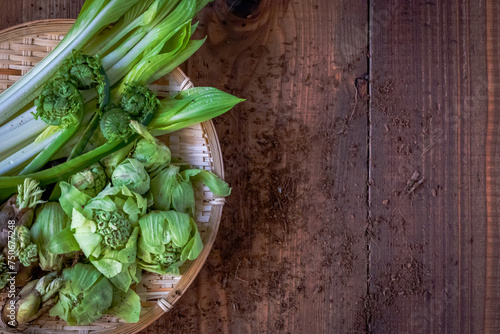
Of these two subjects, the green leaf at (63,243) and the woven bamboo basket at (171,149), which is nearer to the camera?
the green leaf at (63,243)

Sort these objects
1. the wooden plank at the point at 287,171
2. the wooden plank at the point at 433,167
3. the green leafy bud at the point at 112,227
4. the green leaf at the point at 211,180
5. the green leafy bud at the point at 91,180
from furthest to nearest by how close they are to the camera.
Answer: the wooden plank at the point at 433,167 → the wooden plank at the point at 287,171 → the green leaf at the point at 211,180 → the green leafy bud at the point at 91,180 → the green leafy bud at the point at 112,227

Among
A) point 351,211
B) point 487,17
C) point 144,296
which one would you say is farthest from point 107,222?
point 487,17

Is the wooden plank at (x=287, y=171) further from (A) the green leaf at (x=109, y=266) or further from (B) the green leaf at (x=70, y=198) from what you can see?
(B) the green leaf at (x=70, y=198)

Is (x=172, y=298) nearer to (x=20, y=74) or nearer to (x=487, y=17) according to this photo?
(x=20, y=74)

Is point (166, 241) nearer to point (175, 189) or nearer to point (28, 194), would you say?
point (175, 189)

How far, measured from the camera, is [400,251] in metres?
Answer: 2.28

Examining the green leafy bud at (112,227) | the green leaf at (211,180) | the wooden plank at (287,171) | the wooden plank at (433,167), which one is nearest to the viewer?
the green leafy bud at (112,227)

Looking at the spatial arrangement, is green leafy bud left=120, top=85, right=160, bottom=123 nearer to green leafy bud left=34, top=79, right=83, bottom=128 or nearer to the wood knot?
green leafy bud left=34, top=79, right=83, bottom=128

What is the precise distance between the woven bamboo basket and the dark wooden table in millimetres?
287

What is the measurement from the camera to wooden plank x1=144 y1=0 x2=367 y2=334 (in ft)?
7.11

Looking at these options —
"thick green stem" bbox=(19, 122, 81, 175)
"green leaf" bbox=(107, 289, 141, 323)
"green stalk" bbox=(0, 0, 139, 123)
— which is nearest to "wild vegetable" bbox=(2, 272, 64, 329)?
"green leaf" bbox=(107, 289, 141, 323)

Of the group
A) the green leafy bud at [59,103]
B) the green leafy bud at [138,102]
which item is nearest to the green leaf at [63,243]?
the green leafy bud at [59,103]

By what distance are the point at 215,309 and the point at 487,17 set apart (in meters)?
2.29

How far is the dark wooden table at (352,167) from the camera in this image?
7.13ft
